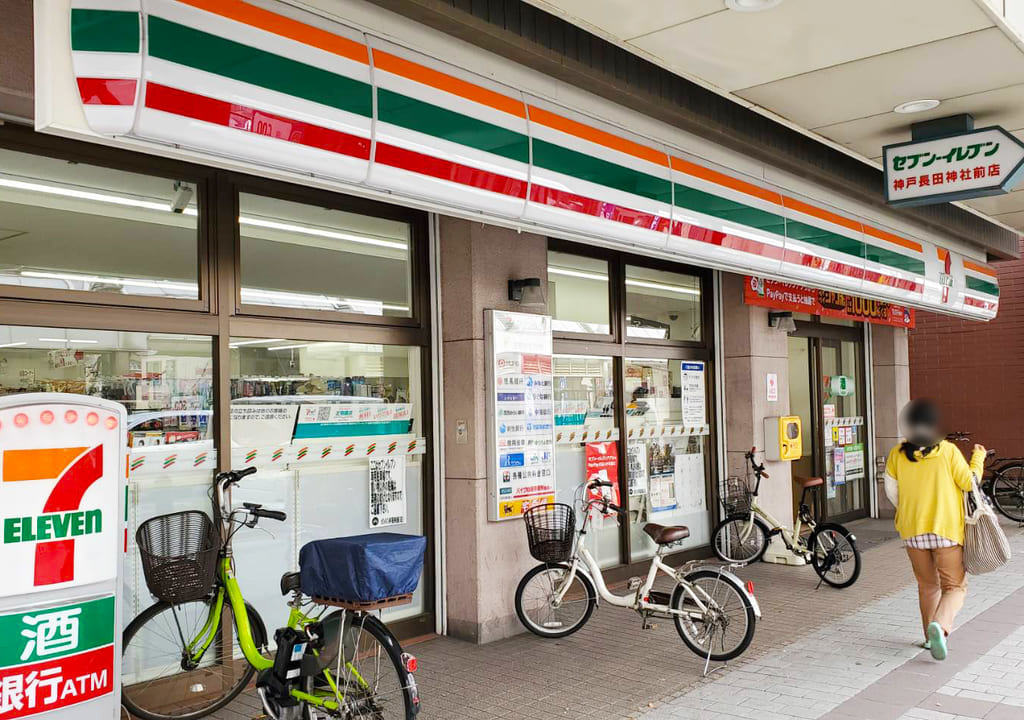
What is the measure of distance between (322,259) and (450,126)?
211 cm

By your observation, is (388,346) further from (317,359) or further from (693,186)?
(693,186)

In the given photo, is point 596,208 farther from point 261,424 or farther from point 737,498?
point 737,498

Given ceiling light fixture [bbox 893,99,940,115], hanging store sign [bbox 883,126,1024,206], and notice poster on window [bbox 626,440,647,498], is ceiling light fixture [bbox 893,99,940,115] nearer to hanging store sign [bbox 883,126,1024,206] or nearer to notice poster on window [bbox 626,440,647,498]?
hanging store sign [bbox 883,126,1024,206]

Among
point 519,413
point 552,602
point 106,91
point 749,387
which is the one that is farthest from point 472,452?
point 749,387

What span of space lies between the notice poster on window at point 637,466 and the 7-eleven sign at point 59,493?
5567 mm

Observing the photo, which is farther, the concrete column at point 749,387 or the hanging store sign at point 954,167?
the concrete column at point 749,387

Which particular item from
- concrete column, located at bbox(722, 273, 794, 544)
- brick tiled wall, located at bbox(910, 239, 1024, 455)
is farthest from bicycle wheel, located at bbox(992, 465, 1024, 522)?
concrete column, located at bbox(722, 273, 794, 544)

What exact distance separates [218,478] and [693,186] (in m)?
3.83

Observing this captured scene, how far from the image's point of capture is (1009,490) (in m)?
12.9

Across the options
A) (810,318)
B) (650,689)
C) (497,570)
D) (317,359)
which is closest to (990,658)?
(650,689)

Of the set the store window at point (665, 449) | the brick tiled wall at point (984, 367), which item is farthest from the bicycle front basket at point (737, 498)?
the brick tiled wall at point (984, 367)

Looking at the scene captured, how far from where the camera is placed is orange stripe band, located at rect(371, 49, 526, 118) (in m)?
4.33

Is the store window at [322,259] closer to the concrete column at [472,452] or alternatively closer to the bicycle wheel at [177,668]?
the concrete column at [472,452]

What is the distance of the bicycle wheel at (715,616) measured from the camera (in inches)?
227
